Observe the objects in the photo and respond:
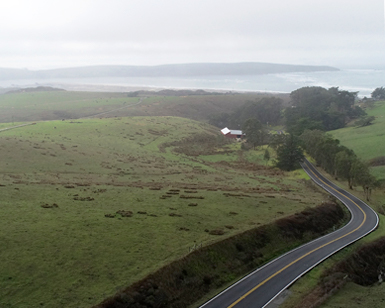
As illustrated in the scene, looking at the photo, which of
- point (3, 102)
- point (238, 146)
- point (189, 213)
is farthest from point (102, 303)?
point (3, 102)

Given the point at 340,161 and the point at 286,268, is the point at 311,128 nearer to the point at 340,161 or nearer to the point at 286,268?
the point at 340,161

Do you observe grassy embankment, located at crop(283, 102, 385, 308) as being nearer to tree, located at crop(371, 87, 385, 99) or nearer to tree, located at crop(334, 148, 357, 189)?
tree, located at crop(334, 148, 357, 189)

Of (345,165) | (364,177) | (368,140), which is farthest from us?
(368,140)

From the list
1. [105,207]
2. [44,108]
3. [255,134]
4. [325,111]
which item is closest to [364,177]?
[105,207]

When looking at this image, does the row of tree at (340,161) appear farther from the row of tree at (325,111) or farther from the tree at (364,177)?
the row of tree at (325,111)

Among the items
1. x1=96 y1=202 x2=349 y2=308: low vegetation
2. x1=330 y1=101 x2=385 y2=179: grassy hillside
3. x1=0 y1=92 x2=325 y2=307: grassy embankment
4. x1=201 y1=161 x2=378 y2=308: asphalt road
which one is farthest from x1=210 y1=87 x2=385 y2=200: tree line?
x1=96 y1=202 x2=349 y2=308: low vegetation

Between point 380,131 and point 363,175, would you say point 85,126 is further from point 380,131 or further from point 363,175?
point 380,131
